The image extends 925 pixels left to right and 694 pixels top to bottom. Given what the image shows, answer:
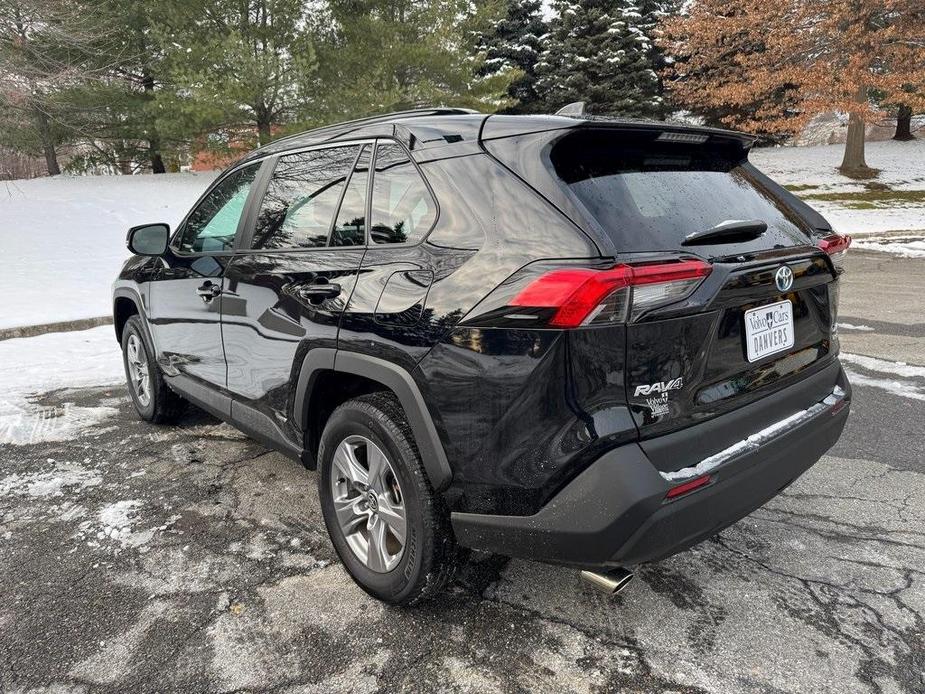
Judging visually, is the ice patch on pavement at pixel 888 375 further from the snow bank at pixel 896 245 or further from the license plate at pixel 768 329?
the snow bank at pixel 896 245

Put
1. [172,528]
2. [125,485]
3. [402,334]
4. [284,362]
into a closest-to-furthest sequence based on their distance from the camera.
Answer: [402,334]
[284,362]
[172,528]
[125,485]

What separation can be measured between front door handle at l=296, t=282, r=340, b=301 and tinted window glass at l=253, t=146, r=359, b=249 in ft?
0.68

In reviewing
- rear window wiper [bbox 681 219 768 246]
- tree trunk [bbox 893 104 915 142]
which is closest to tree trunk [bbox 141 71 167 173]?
rear window wiper [bbox 681 219 768 246]

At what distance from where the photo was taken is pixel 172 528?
3023 mm

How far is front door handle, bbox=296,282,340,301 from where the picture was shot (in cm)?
242

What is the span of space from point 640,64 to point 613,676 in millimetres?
27897

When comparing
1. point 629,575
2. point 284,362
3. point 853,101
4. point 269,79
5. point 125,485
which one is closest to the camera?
point 629,575

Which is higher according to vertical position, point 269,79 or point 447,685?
point 269,79

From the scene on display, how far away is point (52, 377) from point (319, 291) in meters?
4.39

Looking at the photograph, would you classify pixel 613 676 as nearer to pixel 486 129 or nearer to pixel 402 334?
pixel 402 334

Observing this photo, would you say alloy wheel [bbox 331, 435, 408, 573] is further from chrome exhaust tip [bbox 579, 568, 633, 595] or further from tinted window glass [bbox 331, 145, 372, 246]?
tinted window glass [bbox 331, 145, 372, 246]

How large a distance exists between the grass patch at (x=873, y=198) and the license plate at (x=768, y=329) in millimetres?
19563

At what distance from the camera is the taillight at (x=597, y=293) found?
1.77 metres

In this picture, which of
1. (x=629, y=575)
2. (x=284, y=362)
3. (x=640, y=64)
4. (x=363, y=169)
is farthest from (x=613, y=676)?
(x=640, y=64)
